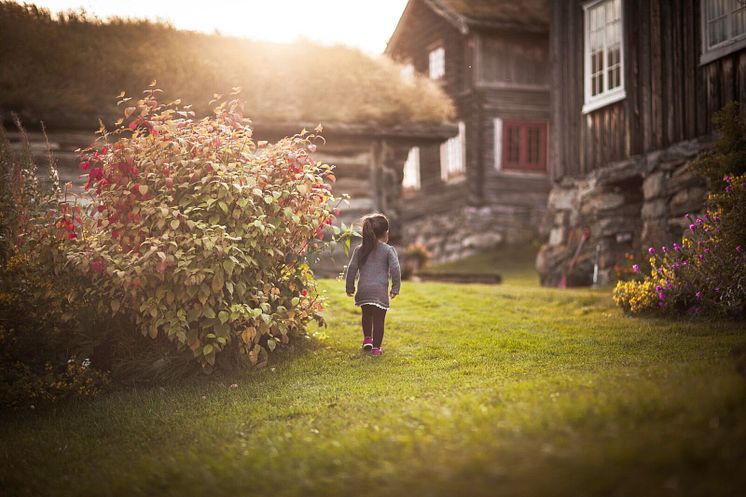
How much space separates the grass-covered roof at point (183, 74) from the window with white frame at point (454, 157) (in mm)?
10030

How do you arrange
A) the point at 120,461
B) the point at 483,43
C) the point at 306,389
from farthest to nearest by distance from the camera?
1. the point at 483,43
2. the point at 306,389
3. the point at 120,461

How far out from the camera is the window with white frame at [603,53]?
45.0ft

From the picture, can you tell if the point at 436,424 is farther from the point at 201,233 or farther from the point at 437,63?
the point at 437,63

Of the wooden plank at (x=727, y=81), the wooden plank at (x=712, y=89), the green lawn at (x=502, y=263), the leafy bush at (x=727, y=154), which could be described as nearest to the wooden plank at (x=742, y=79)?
the wooden plank at (x=727, y=81)

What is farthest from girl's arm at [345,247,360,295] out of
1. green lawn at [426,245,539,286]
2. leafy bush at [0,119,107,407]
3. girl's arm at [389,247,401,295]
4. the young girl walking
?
green lawn at [426,245,539,286]

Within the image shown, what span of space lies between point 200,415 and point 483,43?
19.8 meters

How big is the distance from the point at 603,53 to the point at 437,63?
1206 cm

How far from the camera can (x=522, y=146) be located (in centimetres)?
2378

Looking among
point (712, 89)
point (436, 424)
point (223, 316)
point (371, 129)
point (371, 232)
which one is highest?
point (712, 89)

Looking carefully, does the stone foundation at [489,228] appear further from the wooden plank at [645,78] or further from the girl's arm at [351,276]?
the girl's arm at [351,276]

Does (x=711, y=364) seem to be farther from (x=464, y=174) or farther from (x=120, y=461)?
(x=464, y=174)

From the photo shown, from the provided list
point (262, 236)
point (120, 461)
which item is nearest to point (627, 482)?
point (120, 461)

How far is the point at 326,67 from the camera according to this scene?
13828 millimetres

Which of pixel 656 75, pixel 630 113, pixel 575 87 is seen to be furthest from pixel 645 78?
pixel 575 87
